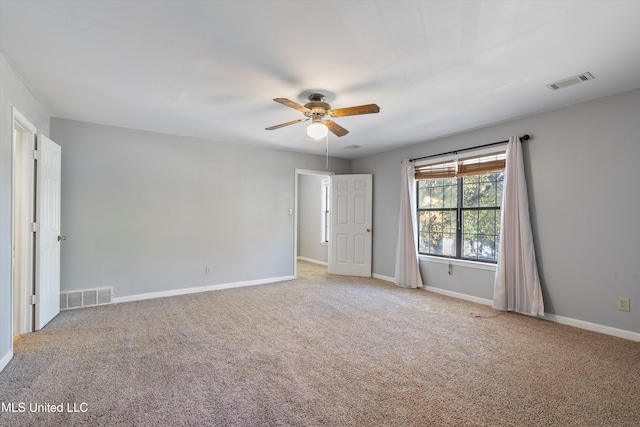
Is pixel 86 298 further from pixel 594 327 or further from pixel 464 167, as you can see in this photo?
pixel 594 327

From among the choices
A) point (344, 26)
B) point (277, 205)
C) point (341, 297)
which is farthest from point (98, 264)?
point (344, 26)

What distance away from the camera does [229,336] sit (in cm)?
312

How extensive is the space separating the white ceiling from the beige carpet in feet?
8.25

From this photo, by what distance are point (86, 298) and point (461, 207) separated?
18.1ft

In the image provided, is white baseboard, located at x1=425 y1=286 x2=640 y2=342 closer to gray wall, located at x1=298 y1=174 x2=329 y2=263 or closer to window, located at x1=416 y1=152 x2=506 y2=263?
window, located at x1=416 y1=152 x2=506 y2=263

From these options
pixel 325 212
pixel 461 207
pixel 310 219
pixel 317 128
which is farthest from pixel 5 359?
pixel 310 219

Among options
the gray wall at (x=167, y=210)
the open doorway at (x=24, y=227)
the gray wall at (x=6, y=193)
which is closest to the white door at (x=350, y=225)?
the gray wall at (x=167, y=210)

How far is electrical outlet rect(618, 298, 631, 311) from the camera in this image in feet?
10.1

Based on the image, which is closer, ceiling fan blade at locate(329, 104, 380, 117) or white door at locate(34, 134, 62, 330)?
ceiling fan blade at locate(329, 104, 380, 117)

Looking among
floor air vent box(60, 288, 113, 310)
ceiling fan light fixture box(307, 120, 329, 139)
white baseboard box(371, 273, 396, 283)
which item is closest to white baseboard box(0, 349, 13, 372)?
floor air vent box(60, 288, 113, 310)

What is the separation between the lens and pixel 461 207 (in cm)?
470

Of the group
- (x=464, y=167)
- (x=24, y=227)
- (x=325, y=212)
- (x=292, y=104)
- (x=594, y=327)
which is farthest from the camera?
(x=325, y=212)

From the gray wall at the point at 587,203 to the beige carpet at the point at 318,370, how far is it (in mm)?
394

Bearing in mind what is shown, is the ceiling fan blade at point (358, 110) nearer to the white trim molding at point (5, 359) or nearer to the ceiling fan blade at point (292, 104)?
the ceiling fan blade at point (292, 104)
